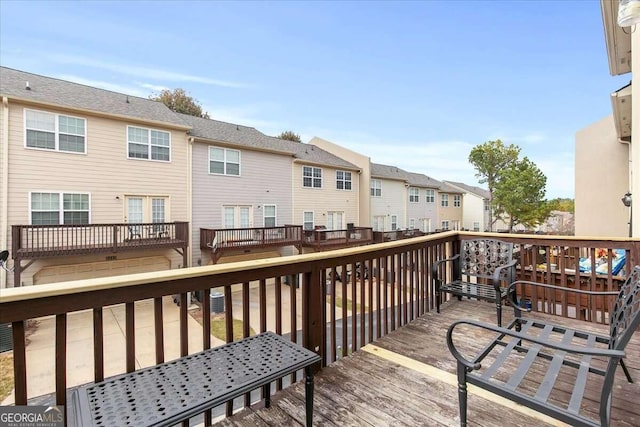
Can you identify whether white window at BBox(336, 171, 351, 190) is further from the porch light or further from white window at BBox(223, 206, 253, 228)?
the porch light

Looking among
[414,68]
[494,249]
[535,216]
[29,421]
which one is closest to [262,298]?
[29,421]

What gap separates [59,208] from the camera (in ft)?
30.2

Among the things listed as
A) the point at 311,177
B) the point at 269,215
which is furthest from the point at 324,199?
the point at 269,215

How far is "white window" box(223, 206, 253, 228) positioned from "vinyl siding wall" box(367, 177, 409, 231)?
26.9 feet

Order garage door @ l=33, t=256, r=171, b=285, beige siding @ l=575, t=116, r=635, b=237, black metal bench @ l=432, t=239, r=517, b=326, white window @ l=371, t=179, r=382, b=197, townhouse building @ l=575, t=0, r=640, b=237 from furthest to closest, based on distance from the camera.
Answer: white window @ l=371, t=179, r=382, b=197 < garage door @ l=33, t=256, r=171, b=285 < beige siding @ l=575, t=116, r=635, b=237 < townhouse building @ l=575, t=0, r=640, b=237 < black metal bench @ l=432, t=239, r=517, b=326

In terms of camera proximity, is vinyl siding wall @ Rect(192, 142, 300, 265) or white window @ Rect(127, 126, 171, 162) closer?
white window @ Rect(127, 126, 171, 162)

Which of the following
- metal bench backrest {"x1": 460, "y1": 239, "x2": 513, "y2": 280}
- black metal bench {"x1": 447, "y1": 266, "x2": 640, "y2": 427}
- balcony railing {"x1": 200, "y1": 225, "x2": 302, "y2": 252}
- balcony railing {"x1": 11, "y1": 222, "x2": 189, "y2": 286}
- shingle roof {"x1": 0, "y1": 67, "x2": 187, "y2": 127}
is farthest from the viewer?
balcony railing {"x1": 200, "y1": 225, "x2": 302, "y2": 252}

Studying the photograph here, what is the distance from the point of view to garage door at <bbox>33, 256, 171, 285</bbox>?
9172 mm

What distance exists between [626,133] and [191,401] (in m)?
11.2

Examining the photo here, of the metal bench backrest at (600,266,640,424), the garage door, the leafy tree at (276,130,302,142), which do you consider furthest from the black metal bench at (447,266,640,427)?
the leafy tree at (276,130,302,142)

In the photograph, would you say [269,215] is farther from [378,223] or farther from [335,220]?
[378,223]

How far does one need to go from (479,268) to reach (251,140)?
12354 mm

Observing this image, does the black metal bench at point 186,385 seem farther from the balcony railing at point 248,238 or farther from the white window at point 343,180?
the white window at point 343,180

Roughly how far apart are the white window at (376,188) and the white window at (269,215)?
24.2 ft
